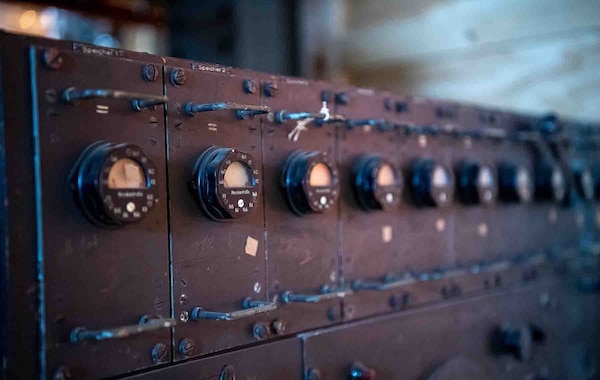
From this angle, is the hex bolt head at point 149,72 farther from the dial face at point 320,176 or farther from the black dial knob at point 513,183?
the black dial knob at point 513,183

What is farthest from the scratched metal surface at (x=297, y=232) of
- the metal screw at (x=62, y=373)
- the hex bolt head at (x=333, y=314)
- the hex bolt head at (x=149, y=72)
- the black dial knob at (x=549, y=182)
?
the black dial knob at (x=549, y=182)

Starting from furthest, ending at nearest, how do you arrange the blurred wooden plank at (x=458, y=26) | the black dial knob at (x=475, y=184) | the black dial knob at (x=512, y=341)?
the blurred wooden plank at (x=458, y=26), the black dial knob at (x=512, y=341), the black dial knob at (x=475, y=184)

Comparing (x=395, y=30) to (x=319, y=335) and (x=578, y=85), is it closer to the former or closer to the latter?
(x=578, y=85)

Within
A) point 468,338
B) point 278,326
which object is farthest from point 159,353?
point 468,338

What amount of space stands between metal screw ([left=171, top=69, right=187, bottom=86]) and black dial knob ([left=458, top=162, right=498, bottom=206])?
118 centimetres

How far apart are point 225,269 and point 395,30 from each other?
2680mm

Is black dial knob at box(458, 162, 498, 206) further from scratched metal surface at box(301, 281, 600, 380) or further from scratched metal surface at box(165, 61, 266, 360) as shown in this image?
scratched metal surface at box(165, 61, 266, 360)

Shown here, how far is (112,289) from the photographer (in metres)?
1.40

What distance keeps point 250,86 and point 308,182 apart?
0.95ft

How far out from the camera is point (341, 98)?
1.98 m

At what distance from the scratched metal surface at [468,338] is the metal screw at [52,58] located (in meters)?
0.95

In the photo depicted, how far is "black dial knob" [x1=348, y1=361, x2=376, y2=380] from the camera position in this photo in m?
1.89

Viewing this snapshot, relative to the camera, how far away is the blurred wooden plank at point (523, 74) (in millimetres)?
3453

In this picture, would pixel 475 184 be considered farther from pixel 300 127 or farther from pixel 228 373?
pixel 228 373
